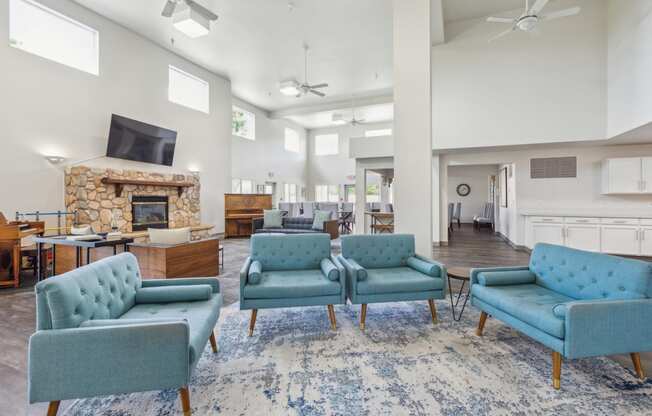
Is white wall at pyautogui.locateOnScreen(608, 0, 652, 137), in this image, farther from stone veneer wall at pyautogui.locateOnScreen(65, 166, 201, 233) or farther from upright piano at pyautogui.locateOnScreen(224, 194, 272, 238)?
stone veneer wall at pyautogui.locateOnScreen(65, 166, 201, 233)

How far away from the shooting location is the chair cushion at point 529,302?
198cm

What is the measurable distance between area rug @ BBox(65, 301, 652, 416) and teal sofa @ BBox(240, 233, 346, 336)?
0.97 ft

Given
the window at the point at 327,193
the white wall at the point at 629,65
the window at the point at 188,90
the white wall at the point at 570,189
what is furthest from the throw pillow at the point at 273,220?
the white wall at the point at 629,65

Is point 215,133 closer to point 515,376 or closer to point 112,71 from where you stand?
point 112,71

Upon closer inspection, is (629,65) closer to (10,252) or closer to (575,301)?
(575,301)

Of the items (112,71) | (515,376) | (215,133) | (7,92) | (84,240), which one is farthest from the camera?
(215,133)

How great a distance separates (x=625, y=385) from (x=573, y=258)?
94 cm

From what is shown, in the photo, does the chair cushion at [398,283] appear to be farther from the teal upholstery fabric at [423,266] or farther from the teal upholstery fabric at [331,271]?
the teal upholstery fabric at [331,271]

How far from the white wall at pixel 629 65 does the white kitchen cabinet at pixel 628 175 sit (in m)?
0.96

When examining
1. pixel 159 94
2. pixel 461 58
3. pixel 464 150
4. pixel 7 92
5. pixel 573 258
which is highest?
pixel 461 58

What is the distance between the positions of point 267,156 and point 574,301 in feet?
37.0

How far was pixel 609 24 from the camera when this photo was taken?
5504 millimetres

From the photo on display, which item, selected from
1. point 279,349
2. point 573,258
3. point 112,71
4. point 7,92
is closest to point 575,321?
point 573,258

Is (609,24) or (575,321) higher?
(609,24)
